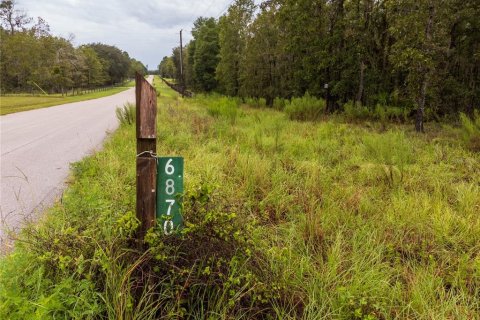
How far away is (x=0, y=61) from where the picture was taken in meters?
38.2

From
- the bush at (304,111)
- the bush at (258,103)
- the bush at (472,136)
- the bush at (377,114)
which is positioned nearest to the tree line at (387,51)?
the bush at (377,114)

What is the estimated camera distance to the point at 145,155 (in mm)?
2154

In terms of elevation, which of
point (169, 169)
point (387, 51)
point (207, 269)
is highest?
point (387, 51)

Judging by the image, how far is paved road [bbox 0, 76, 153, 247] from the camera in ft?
13.0

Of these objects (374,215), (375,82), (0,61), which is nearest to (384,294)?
(374,215)

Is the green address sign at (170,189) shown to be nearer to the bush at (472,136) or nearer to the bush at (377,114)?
the bush at (472,136)

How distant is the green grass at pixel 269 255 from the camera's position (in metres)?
1.97

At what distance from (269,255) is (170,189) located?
3.10 ft

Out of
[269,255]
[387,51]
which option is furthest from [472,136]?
[387,51]

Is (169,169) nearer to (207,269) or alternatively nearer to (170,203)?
(170,203)

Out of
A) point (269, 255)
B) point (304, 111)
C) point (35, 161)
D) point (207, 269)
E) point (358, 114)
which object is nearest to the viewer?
point (207, 269)

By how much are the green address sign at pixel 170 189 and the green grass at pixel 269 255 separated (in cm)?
12

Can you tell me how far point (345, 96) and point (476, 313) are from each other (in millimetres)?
16591

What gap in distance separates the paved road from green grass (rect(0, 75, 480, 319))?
25.1 inches
